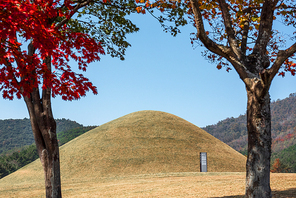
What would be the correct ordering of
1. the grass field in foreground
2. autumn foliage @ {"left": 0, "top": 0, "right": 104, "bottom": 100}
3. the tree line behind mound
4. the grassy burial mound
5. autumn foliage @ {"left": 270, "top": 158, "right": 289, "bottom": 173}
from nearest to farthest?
autumn foliage @ {"left": 0, "top": 0, "right": 104, "bottom": 100} < the grass field in foreground < the grassy burial mound < autumn foliage @ {"left": 270, "top": 158, "right": 289, "bottom": 173} < the tree line behind mound

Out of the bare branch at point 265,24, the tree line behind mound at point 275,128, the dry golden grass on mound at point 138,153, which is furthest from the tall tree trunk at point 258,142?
the tree line behind mound at point 275,128

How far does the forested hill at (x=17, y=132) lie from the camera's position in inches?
3883

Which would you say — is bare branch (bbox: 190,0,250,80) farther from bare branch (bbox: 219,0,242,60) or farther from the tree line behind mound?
the tree line behind mound

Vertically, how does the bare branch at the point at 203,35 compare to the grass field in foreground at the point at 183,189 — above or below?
above

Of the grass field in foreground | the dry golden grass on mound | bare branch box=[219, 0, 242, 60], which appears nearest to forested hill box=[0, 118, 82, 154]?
the dry golden grass on mound

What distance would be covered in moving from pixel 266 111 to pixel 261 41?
215 cm

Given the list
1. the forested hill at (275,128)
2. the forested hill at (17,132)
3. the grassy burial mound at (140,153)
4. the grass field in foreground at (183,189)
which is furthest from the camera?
the forested hill at (17,132)

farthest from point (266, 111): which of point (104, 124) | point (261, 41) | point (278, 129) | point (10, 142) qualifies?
point (10, 142)

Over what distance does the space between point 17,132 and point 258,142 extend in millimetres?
113972

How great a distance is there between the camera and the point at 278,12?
9.96 m

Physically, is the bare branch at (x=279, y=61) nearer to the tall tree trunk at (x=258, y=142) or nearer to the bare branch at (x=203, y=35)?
the tall tree trunk at (x=258, y=142)

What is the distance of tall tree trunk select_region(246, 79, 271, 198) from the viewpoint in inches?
261

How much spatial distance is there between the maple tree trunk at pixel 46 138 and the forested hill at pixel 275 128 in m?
80.7

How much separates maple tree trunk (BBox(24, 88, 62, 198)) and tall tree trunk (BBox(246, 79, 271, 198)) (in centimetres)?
580
